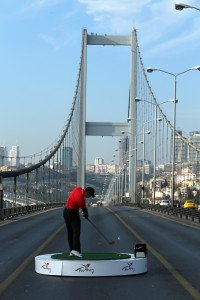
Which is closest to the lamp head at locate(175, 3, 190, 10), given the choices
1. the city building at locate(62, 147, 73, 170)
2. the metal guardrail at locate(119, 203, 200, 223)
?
the metal guardrail at locate(119, 203, 200, 223)

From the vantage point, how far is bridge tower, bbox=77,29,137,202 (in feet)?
305

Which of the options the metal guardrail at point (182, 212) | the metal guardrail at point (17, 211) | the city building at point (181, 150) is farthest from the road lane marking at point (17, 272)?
the city building at point (181, 150)

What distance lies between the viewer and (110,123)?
313ft

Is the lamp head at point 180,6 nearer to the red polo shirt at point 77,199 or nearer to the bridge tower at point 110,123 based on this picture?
the red polo shirt at point 77,199

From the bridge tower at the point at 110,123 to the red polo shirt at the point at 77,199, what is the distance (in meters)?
77.0

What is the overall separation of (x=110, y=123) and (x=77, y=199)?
83.3 m

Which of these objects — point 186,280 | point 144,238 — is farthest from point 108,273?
point 144,238

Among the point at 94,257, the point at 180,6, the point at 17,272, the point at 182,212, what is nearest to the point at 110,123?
the point at 182,212

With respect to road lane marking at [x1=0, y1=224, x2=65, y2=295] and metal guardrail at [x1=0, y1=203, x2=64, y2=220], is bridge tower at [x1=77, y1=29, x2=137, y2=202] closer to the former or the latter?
metal guardrail at [x1=0, y1=203, x2=64, y2=220]

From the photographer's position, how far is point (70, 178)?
91.3 m

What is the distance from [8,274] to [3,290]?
197 centimetres

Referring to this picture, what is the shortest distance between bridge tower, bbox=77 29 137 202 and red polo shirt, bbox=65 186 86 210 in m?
77.0

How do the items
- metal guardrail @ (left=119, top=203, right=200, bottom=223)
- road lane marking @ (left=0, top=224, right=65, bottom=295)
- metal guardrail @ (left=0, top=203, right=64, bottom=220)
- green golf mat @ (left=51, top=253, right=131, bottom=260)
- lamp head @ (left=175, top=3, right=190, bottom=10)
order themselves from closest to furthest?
1. road lane marking @ (left=0, top=224, right=65, bottom=295)
2. green golf mat @ (left=51, top=253, right=131, bottom=260)
3. lamp head @ (left=175, top=3, right=190, bottom=10)
4. metal guardrail @ (left=119, top=203, right=200, bottom=223)
5. metal guardrail @ (left=0, top=203, right=64, bottom=220)

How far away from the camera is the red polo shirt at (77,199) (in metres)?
12.3
